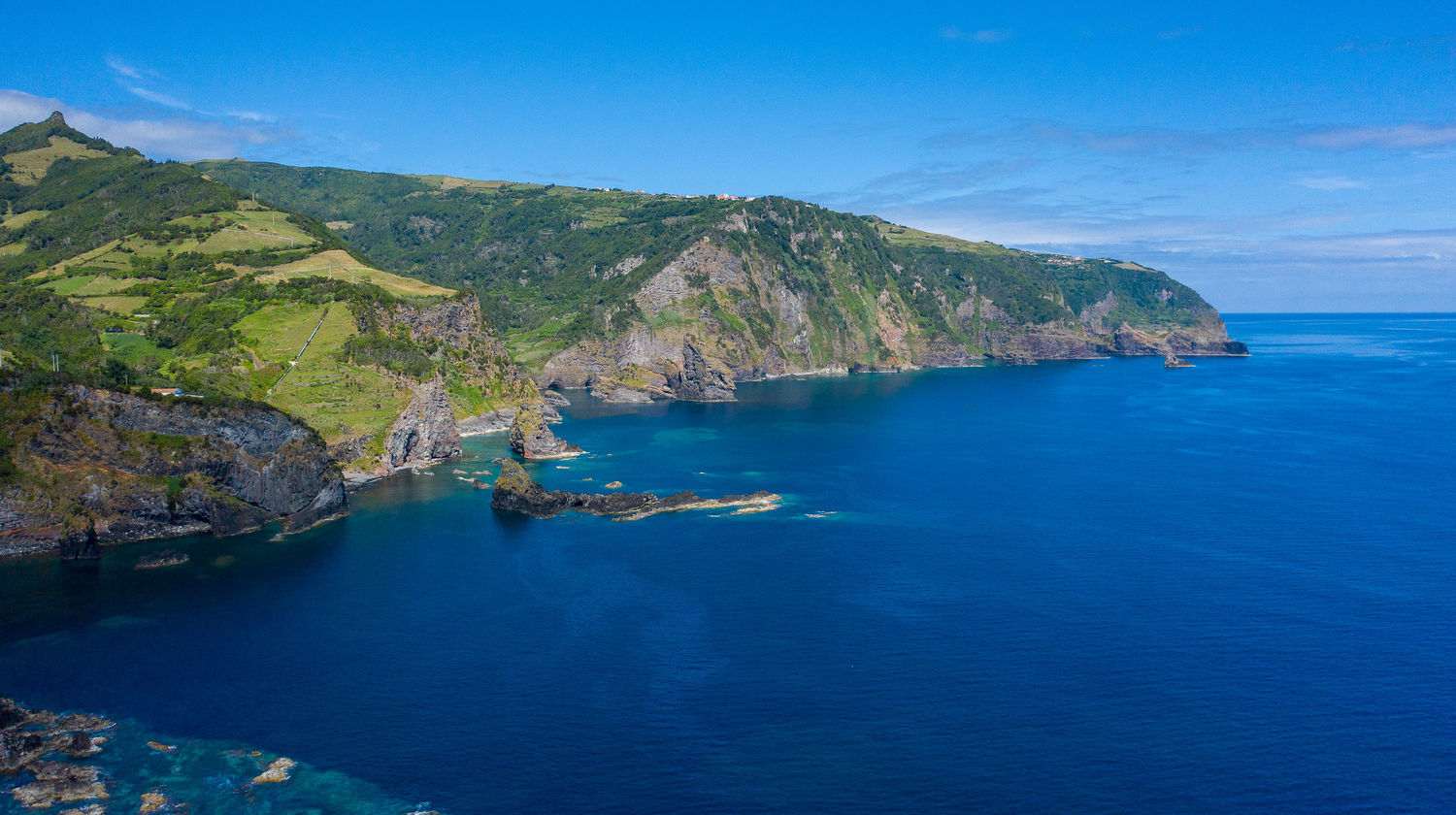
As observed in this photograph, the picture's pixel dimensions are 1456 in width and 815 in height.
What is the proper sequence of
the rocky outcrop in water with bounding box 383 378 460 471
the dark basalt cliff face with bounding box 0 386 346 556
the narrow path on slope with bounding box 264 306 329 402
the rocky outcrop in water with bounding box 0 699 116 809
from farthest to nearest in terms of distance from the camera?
the rocky outcrop in water with bounding box 383 378 460 471
the narrow path on slope with bounding box 264 306 329 402
the dark basalt cliff face with bounding box 0 386 346 556
the rocky outcrop in water with bounding box 0 699 116 809

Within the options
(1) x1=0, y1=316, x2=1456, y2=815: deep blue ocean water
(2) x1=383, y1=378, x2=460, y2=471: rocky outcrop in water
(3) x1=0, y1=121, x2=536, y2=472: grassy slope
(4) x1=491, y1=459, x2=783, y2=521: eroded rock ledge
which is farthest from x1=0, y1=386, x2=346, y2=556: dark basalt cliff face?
(4) x1=491, y1=459, x2=783, y2=521: eroded rock ledge

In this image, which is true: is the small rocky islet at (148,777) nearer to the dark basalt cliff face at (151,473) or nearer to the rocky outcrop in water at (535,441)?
the dark basalt cliff face at (151,473)

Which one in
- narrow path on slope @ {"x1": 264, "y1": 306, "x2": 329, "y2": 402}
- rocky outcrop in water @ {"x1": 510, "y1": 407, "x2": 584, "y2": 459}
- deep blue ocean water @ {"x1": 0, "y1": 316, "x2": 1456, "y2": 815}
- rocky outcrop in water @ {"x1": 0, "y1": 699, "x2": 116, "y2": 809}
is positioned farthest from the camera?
rocky outcrop in water @ {"x1": 510, "y1": 407, "x2": 584, "y2": 459}

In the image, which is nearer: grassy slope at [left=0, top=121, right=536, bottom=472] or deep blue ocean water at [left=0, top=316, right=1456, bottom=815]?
deep blue ocean water at [left=0, top=316, right=1456, bottom=815]

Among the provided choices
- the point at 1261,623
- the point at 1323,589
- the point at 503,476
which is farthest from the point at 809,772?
the point at 503,476

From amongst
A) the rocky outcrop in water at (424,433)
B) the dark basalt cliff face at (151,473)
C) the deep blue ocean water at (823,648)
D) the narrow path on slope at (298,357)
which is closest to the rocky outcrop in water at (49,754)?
the deep blue ocean water at (823,648)

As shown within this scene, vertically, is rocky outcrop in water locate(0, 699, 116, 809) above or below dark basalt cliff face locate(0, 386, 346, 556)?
below

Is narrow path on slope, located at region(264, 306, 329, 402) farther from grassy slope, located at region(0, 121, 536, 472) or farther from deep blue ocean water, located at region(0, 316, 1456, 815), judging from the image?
deep blue ocean water, located at region(0, 316, 1456, 815)

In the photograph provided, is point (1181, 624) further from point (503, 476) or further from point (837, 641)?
point (503, 476)
